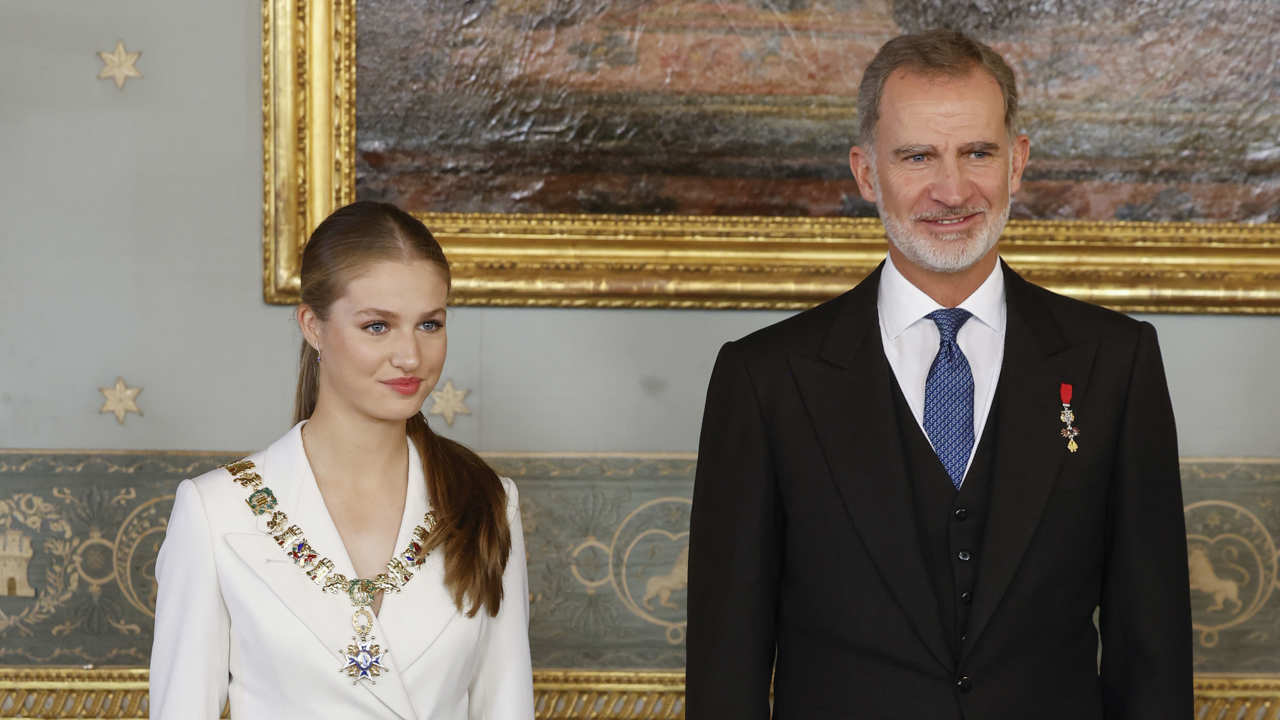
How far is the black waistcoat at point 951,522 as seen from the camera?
1.86 meters

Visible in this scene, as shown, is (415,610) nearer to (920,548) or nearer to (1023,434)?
(920,548)

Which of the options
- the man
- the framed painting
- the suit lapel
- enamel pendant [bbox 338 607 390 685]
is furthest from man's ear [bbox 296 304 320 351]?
the framed painting

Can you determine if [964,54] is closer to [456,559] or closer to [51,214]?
[456,559]

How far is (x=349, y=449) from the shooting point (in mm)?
2000

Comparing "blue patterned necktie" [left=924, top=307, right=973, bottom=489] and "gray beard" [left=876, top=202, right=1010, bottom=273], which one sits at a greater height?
"gray beard" [left=876, top=202, right=1010, bottom=273]

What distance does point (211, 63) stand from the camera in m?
3.08

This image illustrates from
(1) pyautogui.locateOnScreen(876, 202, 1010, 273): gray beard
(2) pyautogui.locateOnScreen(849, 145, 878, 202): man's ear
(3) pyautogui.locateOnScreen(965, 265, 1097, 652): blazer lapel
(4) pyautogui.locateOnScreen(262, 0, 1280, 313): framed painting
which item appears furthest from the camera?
(4) pyautogui.locateOnScreen(262, 0, 1280, 313): framed painting

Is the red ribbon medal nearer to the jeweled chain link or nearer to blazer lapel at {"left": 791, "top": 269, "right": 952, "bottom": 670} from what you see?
blazer lapel at {"left": 791, "top": 269, "right": 952, "bottom": 670}

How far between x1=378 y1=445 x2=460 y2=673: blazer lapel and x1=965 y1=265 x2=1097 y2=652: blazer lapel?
2.58 feet

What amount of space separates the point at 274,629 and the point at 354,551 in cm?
17

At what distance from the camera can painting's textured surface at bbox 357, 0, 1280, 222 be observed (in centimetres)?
308

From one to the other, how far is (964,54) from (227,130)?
187cm

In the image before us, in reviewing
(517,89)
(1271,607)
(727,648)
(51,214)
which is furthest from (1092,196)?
(51,214)

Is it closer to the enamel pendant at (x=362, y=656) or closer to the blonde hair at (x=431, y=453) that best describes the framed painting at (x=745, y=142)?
the blonde hair at (x=431, y=453)
